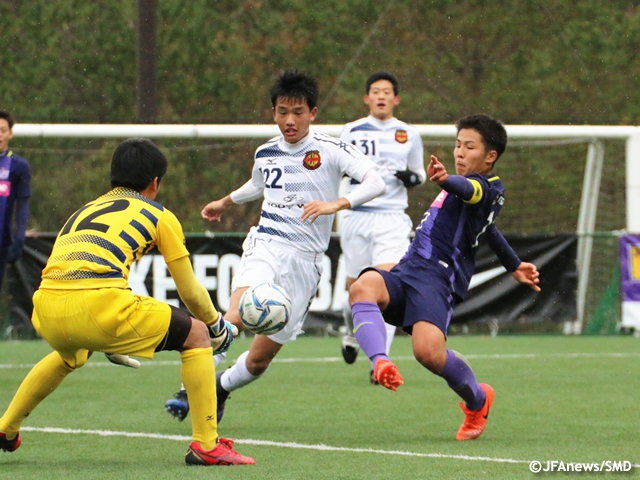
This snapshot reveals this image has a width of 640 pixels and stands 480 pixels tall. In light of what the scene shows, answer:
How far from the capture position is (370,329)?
214 inches

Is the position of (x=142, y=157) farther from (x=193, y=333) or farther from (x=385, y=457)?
(x=385, y=457)

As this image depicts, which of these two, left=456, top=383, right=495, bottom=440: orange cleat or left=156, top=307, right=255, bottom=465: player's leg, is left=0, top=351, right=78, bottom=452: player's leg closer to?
left=156, top=307, right=255, bottom=465: player's leg

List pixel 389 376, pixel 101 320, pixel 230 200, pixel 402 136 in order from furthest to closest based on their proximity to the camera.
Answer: pixel 402 136, pixel 230 200, pixel 389 376, pixel 101 320

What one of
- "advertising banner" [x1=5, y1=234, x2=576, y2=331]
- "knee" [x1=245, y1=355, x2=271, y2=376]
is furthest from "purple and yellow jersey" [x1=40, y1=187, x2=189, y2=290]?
"advertising banner" [x1=5, y1=234, x2=576, y2=331]

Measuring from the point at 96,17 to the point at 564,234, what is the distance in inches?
335

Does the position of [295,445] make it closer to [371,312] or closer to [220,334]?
[371,312]

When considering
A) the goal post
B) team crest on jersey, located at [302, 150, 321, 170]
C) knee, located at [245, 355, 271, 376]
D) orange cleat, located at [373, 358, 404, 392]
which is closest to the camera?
orange cleat, located at [373, 358, 404, 392]

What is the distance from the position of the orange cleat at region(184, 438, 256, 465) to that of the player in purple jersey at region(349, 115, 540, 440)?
0.87 m

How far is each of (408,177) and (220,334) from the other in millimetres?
3970

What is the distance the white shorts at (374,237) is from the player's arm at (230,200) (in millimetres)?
2460

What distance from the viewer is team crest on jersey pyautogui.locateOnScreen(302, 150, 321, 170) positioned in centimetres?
625

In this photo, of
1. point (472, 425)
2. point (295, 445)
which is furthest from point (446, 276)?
point (295, 445)

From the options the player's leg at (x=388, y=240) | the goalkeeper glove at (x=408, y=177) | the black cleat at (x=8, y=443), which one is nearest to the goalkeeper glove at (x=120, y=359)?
the black cleat at (x=8, y=443)

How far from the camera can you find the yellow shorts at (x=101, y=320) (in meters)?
4.61
